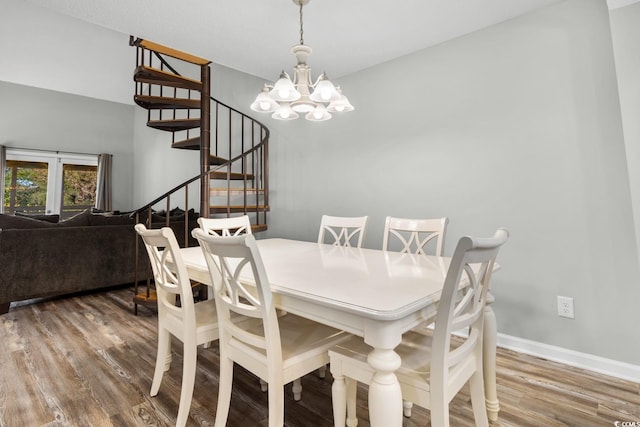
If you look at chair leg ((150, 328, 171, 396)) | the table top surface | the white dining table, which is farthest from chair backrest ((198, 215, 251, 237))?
chair leg ((150, 328, 171, 396))

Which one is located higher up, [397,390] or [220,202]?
[220,202]

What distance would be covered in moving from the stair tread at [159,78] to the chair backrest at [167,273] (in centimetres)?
238

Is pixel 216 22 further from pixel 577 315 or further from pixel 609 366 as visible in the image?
pixel 609 366

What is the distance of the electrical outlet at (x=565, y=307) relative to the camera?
206 centimetres

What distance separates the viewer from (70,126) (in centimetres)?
668

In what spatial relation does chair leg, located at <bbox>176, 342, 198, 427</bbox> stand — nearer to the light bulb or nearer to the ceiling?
the light bulb

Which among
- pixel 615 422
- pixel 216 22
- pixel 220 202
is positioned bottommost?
pixel 615 422

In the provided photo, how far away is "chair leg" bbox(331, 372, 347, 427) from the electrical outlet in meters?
1.76

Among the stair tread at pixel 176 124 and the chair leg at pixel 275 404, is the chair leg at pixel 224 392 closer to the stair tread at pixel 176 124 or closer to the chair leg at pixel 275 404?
the chair leg at pixel 275 404

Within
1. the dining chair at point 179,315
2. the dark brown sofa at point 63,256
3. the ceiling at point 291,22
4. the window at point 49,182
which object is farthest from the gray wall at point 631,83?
the window at point 49,182

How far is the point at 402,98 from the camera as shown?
9.44 ft

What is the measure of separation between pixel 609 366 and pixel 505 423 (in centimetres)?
99

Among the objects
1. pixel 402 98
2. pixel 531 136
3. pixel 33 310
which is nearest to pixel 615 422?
pixel 531 136

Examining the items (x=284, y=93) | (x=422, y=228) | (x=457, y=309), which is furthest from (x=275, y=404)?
(x=284, y=93)
